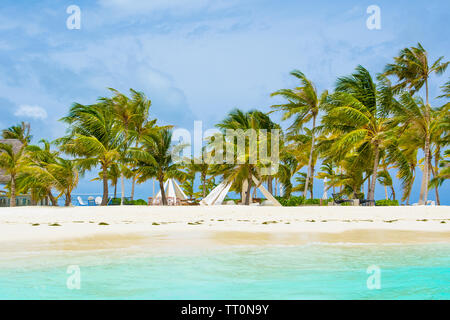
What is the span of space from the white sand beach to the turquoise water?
124 centimetres

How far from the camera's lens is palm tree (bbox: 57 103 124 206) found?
59.1 ft

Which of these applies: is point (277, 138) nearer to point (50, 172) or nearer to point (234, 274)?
point (50, 172)

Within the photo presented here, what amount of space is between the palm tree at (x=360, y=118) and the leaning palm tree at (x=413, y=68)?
121 inches

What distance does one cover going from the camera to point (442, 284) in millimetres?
4926

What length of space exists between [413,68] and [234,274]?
69.7ft

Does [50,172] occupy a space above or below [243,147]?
below

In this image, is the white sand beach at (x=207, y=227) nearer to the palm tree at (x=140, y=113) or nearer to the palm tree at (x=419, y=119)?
the palm tree at (x=419, y=119)

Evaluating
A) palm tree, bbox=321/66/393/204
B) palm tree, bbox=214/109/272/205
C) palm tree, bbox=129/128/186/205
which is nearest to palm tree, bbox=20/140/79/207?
palm tree, bbox=129/128/186/205

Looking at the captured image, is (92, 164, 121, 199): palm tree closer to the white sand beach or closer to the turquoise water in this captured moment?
the white sand beach

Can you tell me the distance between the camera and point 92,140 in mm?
17625

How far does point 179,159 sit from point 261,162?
5.55 meters

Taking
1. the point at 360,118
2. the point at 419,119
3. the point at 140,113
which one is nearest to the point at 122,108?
the point at 140,113
